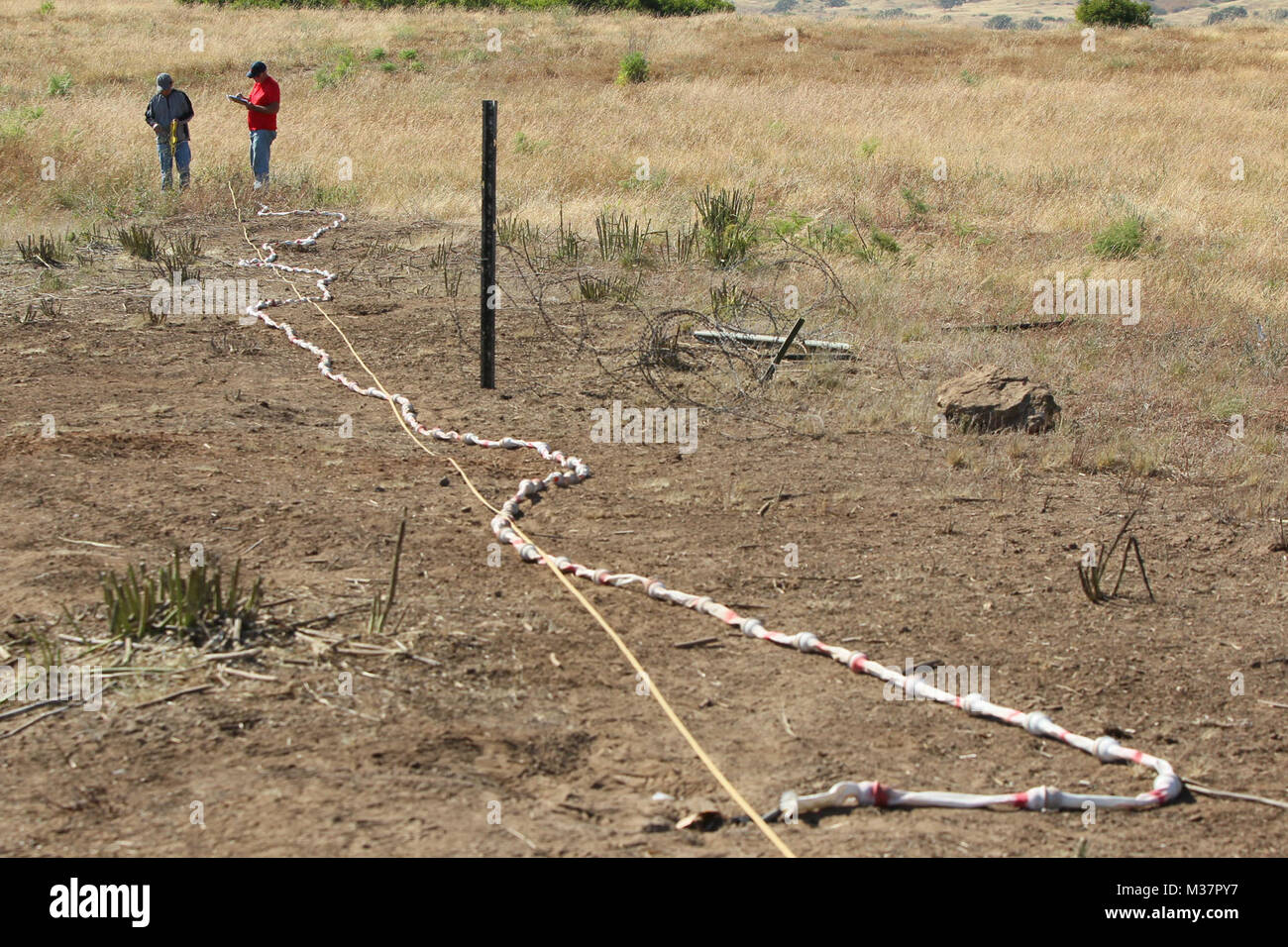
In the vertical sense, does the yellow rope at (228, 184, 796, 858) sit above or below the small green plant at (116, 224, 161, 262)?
below

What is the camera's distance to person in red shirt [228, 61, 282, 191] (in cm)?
1357

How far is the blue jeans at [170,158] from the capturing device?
13.5 m

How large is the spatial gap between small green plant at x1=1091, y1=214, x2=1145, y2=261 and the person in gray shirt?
392 inches

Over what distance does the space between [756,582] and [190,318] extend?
5823mm

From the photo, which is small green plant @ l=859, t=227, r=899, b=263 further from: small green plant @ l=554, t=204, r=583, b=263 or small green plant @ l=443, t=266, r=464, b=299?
small green plant @ l=443, t=266, r=464, b=299

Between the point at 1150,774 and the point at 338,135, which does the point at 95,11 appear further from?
the point at 1150,774

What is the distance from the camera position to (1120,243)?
417 inches

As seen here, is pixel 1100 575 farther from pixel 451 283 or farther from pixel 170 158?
pixel 170 158

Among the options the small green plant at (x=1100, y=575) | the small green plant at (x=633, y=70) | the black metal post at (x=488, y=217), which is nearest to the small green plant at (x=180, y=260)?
the black metal post at (x=488, y=217)

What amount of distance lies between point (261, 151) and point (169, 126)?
1013 mm

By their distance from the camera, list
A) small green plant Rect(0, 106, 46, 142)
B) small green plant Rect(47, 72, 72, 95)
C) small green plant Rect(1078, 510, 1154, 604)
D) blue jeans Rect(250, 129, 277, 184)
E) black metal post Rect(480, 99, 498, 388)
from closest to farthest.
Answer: small green plant Rect(1078, 510, 1154, 604) → black metal post Rect(480, 99, 498, 388) → blue jeans Rect(250, 129, 277, 184) → small green plant Rect(0, 106, 46, 142) → small green plant Rect(47, 72, 72, 95)

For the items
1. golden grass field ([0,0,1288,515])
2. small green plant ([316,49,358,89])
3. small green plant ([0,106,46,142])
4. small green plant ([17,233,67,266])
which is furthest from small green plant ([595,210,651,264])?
small green plant ([316,49,358,89])

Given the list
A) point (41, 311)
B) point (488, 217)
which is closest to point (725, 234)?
point (488, 217)

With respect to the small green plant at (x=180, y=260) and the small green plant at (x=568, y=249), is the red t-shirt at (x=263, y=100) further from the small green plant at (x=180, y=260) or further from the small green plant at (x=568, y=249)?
the small green plant at (x=568, y=249)
